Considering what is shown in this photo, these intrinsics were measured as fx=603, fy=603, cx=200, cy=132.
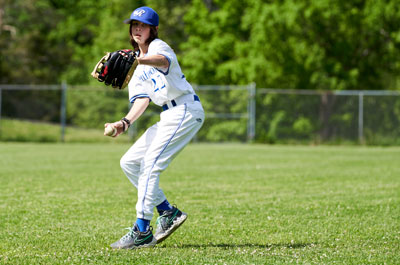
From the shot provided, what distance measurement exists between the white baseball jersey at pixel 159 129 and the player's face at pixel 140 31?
0.36ft

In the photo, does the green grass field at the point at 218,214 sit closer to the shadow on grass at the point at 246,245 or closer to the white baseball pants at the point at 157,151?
the shadow on grass at the point at 246,245

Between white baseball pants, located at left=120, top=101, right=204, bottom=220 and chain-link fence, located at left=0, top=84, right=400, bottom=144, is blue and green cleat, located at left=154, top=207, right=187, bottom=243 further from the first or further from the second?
chain-link fence, located at left=0, top=84, right=400, bottom=144

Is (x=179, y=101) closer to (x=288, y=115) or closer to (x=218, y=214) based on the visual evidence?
(x=218, y=214)

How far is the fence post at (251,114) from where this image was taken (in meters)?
24.2

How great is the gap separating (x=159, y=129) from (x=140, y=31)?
91 centimetres

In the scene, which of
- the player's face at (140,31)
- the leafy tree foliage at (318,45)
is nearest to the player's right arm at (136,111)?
the player's face at (140,31)

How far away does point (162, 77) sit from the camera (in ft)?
17.9

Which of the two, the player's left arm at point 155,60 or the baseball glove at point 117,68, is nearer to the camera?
the player's left arm at point 155,60

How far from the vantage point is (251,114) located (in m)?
24.2

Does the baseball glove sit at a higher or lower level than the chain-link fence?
higher

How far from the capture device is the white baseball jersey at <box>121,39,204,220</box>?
5.41 m

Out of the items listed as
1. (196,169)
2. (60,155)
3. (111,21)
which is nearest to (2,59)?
(111,21)

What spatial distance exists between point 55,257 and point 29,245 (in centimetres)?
67

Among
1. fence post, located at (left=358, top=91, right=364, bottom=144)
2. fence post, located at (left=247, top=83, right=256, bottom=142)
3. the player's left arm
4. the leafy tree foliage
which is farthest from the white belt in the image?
the leafy tree foliage
